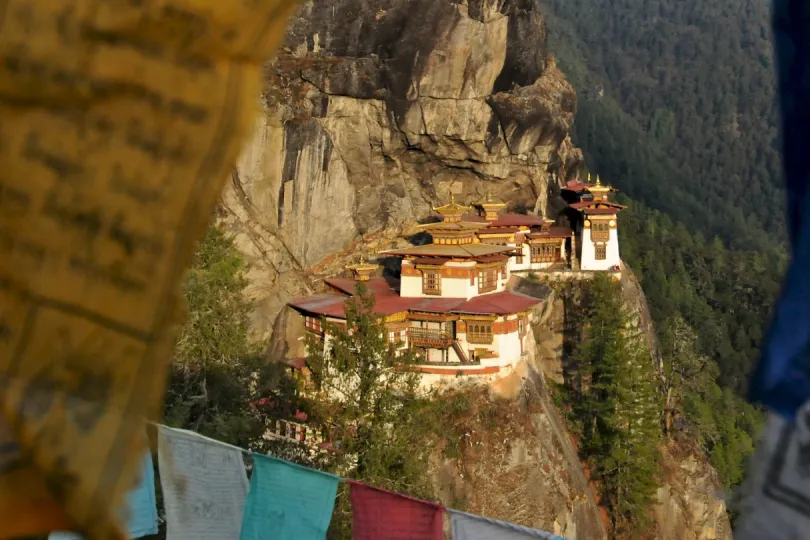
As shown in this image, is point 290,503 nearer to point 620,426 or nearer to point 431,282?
point 431,282

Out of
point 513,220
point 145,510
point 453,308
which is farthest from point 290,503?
point 513,220

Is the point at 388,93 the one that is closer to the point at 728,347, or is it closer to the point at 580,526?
the point at 580,526

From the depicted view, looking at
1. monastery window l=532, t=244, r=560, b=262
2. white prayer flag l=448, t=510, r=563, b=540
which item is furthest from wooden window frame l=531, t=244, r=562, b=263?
white prayer flag l=448, t=510, r=563, b=540

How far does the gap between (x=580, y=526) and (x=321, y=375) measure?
9.59 metres

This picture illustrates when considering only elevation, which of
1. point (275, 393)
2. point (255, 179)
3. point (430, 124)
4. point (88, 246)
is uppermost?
point (430, 124)

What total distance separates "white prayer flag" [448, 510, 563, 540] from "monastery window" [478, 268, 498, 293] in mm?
14930

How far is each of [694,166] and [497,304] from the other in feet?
248

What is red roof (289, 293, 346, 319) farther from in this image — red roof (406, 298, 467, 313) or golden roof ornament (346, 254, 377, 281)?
red roof (406, 298, 467, 313)

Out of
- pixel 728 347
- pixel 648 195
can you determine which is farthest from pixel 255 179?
pixel 648 195

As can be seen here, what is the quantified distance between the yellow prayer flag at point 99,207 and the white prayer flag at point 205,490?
4896 mm

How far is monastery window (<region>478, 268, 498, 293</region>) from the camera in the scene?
67.2 feet

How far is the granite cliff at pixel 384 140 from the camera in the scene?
25.2m

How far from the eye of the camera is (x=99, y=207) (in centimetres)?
110

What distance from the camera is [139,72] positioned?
107 centimetres
